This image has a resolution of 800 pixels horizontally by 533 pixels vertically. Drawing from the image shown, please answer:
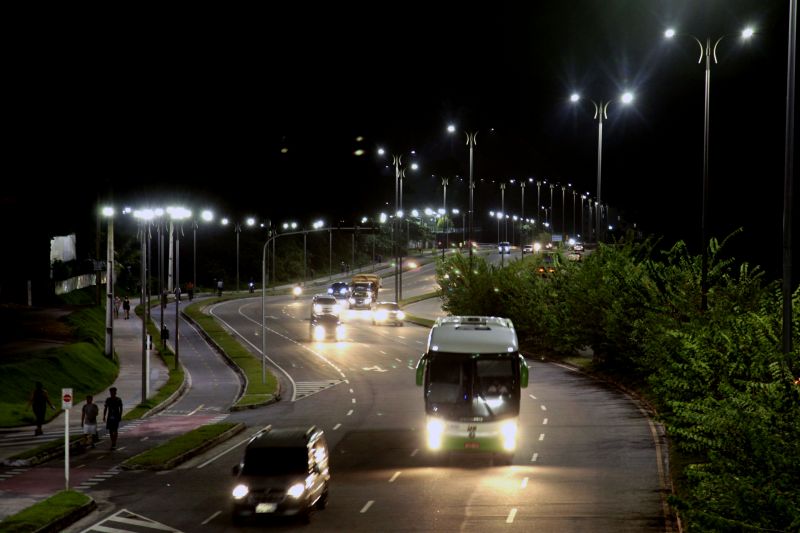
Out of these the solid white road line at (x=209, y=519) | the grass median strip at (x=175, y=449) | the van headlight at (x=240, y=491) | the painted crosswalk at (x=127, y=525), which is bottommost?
the grass median strip at (x=175, y=449)

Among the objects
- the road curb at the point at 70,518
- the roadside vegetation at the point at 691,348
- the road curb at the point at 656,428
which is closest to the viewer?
the roadside vegetation at the point at 691,348

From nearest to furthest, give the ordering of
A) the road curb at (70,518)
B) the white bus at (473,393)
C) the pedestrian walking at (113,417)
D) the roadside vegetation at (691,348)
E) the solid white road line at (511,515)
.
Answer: the roadside vegetation at (691,348), the solid white road line at (511,515), the road curb at (70,518), the white bus at (473,393), the pedestrian walking at (113,417)

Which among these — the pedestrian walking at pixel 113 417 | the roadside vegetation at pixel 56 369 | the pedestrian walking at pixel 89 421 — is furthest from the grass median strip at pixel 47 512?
the roadside vegetation at pixel 56 369

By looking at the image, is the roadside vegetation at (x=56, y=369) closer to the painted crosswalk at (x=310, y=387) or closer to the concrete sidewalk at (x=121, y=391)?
the concrete sidewalk at (x=121, y=391)

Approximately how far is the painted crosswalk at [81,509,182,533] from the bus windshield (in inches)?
332

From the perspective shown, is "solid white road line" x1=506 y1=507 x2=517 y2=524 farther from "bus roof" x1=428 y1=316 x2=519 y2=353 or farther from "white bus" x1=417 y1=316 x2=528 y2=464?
"bus roof" x1=428 y1=316 x2=519 y2=353

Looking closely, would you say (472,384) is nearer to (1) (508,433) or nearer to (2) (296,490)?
(1) (508,433)

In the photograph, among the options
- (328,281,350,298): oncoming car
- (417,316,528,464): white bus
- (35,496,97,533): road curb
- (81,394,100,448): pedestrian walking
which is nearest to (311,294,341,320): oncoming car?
(328,281,350,298): oncoming car

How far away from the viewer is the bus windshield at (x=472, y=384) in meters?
29.1

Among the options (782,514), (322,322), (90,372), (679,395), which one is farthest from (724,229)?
(782,514)

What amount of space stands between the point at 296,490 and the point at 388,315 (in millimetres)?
60052

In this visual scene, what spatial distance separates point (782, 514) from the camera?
1010cm

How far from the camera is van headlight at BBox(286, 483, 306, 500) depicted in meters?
22.7

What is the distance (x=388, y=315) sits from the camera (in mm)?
82812
